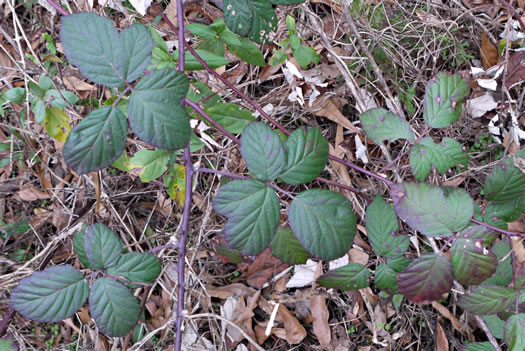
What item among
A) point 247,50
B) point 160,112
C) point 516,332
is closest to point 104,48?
point 160,112

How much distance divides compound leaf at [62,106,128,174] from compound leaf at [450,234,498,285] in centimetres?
70

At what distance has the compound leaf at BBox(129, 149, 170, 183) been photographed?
4.00 feet

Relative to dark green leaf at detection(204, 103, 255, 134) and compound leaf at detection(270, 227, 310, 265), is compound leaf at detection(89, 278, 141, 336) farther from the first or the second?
dark green leaf at detection(204, 103, 255, 134)

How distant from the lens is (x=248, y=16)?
938mm

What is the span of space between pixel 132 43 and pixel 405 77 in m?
1.25

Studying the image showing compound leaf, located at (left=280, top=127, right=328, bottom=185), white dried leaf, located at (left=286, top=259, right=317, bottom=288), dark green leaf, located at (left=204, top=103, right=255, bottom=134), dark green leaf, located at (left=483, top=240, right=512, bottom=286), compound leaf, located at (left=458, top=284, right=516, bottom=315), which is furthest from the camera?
white dried leaf, located at (left=286, top=259, right=317, bottom=288)

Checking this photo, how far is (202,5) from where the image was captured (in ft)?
5.69

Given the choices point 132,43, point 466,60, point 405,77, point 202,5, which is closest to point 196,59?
point 132,43

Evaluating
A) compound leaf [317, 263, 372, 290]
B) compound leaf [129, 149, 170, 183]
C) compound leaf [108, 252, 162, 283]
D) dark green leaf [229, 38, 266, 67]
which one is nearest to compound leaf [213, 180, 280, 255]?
compound leaf [108, 252, 162, 283]

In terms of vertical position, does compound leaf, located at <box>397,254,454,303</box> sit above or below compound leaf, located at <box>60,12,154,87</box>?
below

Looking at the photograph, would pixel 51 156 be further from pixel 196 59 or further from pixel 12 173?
pixel 196 59

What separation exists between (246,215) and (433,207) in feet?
1.26

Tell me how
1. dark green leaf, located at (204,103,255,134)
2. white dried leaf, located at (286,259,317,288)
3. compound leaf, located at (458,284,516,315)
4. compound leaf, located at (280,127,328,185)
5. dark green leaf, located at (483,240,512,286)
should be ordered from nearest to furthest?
compound leaf, located at (280,127,328,185), compound leaf, located at (458,284,516,315), dark green leaf, located at (483,240,512,286), dark green leaf, located at (204,103,255,134), white dried leaf, located at (286,259,317,288)

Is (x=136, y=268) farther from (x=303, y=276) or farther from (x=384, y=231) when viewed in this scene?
(x=303, y=276)
